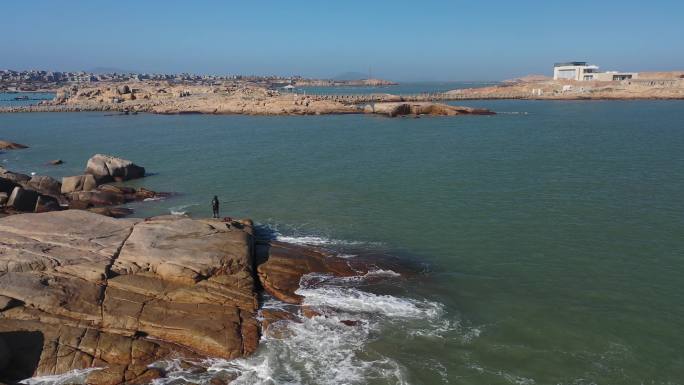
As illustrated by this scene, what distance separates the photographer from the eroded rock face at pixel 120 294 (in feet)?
48.6

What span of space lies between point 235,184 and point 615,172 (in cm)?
3012

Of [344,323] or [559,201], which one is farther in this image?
[559,201]

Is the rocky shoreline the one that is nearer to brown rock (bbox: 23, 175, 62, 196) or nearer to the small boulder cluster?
the small boulder cluster

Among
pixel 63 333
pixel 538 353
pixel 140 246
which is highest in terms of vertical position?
pixel 140 246

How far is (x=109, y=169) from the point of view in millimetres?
40688

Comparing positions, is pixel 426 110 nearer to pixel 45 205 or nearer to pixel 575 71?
pixel 45 205

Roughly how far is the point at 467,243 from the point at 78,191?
27.2m

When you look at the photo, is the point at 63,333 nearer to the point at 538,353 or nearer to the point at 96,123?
the point at 538,353

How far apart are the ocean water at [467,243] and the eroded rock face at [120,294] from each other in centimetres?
126

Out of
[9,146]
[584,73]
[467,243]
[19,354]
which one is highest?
[584,73]

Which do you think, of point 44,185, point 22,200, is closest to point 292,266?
point 22,200

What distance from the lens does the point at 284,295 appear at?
19109mm

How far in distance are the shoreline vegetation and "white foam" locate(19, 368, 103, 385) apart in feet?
0.42

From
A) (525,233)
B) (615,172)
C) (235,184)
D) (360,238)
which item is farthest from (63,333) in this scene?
(615,172)
